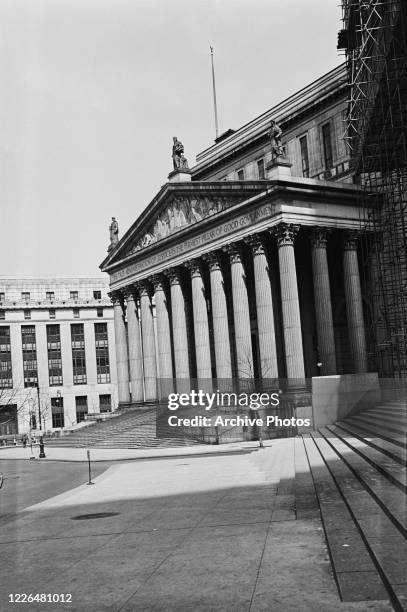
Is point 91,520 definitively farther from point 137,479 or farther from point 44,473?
point 44,473

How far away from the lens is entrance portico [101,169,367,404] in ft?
164

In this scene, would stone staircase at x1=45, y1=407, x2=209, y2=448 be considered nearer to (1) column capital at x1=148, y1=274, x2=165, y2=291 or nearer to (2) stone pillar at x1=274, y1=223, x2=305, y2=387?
(2) stone pillar at x1=274, y1=223, x2=305, y2=387

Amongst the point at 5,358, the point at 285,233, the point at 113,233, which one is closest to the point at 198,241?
the point at 285,233

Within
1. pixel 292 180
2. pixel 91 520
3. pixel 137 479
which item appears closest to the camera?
pixel 91 520

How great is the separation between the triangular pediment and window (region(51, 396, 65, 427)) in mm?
52555

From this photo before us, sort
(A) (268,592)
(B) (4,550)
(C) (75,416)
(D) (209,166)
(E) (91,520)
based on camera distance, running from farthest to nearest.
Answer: (C) (75,416) < (D) (209,166) < (E) (91,520) < (B) (4,550) < (A) (268,592)

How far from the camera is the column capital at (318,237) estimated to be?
51.1m

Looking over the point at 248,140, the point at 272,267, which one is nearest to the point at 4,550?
the point at 272,267

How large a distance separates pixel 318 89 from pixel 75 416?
73.0 metres

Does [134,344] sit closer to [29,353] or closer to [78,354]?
[78,354]

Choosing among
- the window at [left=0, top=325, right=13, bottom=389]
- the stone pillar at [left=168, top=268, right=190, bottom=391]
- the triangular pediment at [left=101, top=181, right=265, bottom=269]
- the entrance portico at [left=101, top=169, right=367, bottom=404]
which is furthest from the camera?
the window at [left=0, top=325, right=13, bottom=389]

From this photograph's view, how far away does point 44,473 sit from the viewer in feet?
131

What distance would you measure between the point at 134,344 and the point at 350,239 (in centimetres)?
2662

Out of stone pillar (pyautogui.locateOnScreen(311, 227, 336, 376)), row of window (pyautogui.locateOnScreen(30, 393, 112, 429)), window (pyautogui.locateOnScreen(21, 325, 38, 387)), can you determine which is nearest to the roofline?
stone pillar (pyautogui.locateOnScreen(311, 227, 336, 376))
